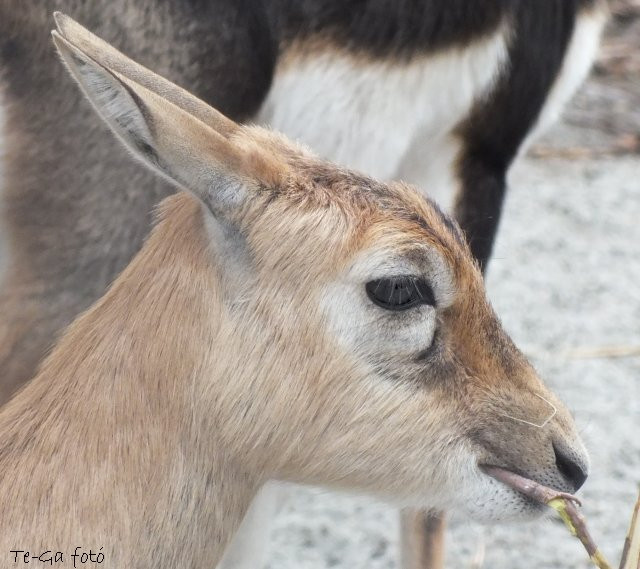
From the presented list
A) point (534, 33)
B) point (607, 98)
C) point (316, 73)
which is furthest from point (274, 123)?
point (607, 98)

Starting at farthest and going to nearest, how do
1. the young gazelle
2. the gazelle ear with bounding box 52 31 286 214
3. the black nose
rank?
the black nose
the young gazelle
the gazelle ear with bounding box 52 31 286 214

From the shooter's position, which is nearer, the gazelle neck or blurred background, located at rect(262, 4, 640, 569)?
the gazelle neck

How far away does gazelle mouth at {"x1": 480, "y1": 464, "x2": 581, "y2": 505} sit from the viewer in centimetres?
235

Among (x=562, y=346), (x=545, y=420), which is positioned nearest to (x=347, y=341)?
(x=545, y=420)

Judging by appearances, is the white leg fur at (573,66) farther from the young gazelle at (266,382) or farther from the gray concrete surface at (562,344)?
the young gazelle at (266,382)

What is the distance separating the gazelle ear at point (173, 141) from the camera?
2059 mm

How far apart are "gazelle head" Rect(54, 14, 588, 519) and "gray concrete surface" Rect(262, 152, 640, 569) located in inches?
8.5

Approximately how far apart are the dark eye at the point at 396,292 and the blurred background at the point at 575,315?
442 mm

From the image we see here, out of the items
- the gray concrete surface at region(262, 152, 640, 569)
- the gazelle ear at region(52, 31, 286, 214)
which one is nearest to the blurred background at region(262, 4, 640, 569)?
the gray concrete surface at region(262, 152, 640, 569)

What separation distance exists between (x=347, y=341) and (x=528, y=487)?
0.44 metres

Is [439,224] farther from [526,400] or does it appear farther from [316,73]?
[316,73]

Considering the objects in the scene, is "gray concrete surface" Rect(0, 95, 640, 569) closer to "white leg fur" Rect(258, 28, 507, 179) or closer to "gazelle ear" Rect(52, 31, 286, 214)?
"gazelle ear" Rect(52, 31, 286, 214)

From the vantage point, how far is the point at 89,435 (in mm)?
2340

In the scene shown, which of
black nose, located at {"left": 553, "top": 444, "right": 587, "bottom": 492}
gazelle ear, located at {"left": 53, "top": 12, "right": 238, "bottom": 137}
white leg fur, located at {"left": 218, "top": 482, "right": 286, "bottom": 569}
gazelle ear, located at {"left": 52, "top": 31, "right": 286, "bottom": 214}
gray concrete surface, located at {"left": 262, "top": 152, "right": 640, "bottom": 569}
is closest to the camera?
gazelle ear, located at {"left": 52, "top": 31, "right": 286, "bottom": 214}
